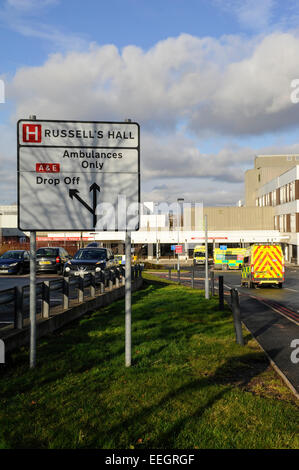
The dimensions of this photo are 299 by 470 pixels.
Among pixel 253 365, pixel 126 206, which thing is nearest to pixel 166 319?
pixel 253 365

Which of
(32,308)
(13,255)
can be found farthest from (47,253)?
(32,308)

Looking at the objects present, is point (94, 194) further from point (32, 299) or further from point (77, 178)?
point (32, 299)

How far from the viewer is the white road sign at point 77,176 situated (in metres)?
7.45

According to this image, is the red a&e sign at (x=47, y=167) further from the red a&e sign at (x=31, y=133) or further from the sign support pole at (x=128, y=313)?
the sign support pole at (x=128, y=313)

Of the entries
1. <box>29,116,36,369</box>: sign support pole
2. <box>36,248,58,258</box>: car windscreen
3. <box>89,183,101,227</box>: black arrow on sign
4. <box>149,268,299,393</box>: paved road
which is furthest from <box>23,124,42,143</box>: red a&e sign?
<box>36,248,58,258</box>: car windscreen

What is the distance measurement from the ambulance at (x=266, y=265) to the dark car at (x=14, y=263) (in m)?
14.7

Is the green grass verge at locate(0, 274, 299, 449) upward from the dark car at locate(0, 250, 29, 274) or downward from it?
downward

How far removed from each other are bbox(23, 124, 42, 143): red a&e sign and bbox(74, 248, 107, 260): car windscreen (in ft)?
50.3

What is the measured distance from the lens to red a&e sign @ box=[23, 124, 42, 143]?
7.45m

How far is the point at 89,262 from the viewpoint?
21188mm

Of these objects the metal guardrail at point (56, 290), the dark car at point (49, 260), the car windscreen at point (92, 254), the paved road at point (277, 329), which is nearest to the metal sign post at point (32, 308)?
the metal guardrail at point (56, 290)

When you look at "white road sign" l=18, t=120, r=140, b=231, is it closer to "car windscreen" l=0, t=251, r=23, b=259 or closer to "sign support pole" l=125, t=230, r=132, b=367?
"sign support pole" l=125, t=230, r=132, b=367

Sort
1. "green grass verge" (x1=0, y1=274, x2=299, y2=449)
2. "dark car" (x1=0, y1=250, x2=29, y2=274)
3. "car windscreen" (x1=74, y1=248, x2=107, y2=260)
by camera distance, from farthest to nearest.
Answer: "dark car" (x1=0, y1=250, x2=29, y2=274)
"car windscreen" (x1=74, y1=248, x2=107, y2=260)
"green grass verge" (x1=0, y1=274, x2=299, y2=449)

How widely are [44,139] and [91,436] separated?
4.74 metres
